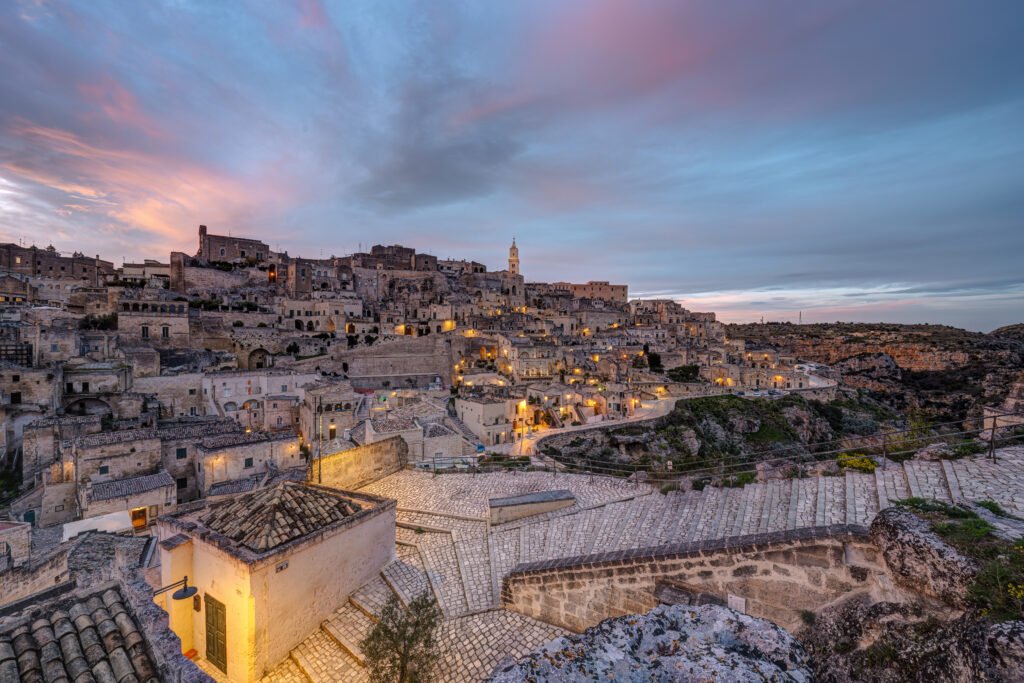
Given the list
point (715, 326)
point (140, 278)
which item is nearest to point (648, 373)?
point (715, 326)

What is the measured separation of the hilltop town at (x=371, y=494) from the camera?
18.6ft

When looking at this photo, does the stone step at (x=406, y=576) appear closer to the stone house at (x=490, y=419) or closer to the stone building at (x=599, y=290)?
the stone house at (x=490, y=419)

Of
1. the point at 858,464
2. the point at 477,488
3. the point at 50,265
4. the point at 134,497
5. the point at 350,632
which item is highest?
the point at 50,265

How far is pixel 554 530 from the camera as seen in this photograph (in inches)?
392

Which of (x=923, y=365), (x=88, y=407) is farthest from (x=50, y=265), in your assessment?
(x=923, y=365)

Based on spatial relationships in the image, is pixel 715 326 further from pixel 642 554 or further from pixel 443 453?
pixel 642 554

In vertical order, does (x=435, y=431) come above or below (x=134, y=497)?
above

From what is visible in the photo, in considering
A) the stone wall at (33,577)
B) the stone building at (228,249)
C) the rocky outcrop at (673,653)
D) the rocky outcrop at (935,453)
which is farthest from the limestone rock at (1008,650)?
the stone building at (228,249)

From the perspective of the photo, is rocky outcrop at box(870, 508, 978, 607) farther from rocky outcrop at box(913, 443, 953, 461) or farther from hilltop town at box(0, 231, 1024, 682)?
rocky outcrop at box(913, 443, 953, 461)

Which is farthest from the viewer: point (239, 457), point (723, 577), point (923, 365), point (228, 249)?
point (923, 365)

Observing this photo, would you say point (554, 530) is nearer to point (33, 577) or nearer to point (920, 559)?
point (920, 559)

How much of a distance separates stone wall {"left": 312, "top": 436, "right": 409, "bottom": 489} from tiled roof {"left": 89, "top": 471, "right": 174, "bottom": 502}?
28.1 feet

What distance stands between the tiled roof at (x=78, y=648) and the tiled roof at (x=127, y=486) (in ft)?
51.4

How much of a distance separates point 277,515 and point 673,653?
7093 millimetres
